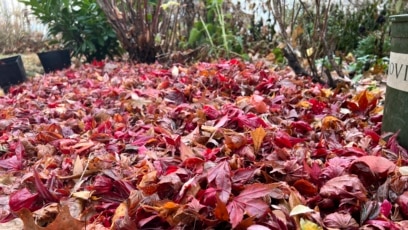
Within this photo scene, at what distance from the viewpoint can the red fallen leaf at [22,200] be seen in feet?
3.74

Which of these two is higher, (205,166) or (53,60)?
(205,166)

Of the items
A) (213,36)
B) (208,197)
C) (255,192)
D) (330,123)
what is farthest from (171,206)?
(213,36)

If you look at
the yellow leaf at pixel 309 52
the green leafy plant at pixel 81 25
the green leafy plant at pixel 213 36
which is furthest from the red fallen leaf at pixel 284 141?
the green leafy plant at pixel 81 25

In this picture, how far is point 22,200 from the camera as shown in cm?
115

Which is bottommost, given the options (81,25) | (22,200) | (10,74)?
(10,74)

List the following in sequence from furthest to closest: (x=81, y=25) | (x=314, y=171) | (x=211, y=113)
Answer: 1. (x=81, y=25)
2. (x=211, y=113)
3. (x=314, y=171)

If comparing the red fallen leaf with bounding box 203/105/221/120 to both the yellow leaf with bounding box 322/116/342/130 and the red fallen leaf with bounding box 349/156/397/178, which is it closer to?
the yellow leaf with bounding box 322/116/342/130

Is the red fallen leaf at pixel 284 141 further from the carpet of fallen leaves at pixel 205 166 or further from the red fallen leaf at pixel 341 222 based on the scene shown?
the red fallen leaf at pixel 341 222

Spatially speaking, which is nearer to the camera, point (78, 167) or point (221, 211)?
point (221, 211)

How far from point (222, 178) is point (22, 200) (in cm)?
57

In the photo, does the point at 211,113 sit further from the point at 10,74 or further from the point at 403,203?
the point at 10,74

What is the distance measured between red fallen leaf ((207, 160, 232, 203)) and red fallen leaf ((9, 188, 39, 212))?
1.67ft

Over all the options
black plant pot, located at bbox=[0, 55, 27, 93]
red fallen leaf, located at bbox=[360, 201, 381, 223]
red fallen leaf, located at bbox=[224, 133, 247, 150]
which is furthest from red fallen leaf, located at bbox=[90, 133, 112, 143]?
black plant pot, located at bbox=[0, 55, 27, 93]

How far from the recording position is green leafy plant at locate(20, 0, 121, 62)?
5.23 metres
